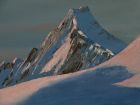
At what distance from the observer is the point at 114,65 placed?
2825 cm

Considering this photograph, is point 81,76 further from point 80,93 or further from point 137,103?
point 137,103

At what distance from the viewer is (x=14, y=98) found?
2603 cm

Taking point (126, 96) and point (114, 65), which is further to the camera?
point (114, 65)

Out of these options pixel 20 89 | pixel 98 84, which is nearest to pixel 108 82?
pixel 98 84

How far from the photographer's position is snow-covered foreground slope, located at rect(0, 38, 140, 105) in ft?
79.4

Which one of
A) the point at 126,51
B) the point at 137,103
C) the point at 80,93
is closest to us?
the point at 137,103

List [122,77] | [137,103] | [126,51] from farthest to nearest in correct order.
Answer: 1. [126,51]
2. [122,77]
3. [137,103]

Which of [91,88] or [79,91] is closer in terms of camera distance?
[79,91]

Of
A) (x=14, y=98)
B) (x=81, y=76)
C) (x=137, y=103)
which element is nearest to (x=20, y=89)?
(x=14, y=98)

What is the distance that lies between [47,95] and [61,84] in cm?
134

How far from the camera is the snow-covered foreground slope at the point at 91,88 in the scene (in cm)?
A: 2420

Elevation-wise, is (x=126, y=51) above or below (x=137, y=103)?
above

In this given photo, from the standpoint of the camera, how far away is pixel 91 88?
25.5 metres

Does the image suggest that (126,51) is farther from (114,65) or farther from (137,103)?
(137,103)
